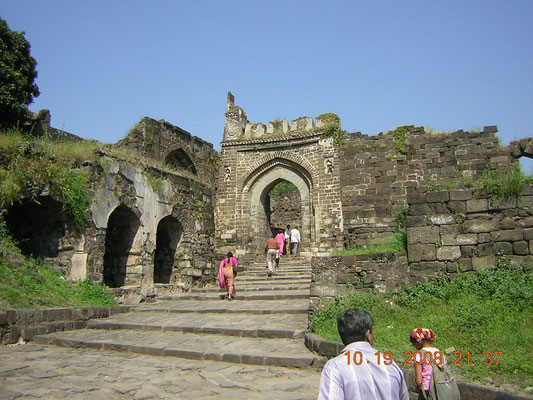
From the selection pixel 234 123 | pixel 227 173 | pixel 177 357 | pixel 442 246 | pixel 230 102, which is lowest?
pixel 177 357

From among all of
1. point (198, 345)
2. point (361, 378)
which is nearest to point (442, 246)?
point (198, 345)

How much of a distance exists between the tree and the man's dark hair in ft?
55.4

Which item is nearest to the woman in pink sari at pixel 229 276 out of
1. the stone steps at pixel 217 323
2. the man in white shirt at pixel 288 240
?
the stone steps at pixel 217 323

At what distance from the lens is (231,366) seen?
5.48 metres

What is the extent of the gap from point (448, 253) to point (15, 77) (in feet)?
56.4

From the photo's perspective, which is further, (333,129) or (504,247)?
(333,129)

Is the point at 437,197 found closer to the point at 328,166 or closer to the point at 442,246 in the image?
the point at 442,246

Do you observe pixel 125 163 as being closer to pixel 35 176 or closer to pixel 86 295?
pixel 35 176

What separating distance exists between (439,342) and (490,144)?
484 inches

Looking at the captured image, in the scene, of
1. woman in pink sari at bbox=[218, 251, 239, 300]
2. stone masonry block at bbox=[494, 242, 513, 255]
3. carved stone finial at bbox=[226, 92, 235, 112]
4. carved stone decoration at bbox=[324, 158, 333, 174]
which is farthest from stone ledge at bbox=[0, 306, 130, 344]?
carved stone finial at bbox=[226, 92, 235, 112]

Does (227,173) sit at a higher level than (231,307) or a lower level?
higher

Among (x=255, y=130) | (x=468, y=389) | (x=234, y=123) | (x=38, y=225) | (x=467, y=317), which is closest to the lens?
(x=468, y=389)

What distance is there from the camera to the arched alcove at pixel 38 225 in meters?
9.37

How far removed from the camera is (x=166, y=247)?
12.5 m
